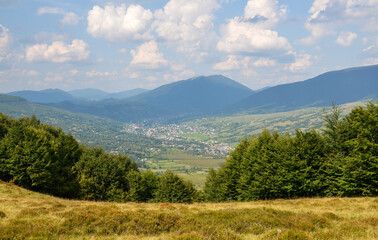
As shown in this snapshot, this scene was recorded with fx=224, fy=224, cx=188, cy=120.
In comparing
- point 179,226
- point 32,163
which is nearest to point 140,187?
point 32,163

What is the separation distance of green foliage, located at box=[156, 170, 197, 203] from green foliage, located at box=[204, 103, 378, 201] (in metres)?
12.6

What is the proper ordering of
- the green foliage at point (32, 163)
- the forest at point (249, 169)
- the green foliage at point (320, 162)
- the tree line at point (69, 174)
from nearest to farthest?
1. the green foliage at point (320, 162)
2. the forest at point (249, 169)
3. the green foliage at point (32, 163)
4. the tree line at point (69, 174)

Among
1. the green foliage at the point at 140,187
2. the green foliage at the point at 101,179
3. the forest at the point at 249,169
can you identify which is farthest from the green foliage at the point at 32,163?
the green foliage at the point at 140,187

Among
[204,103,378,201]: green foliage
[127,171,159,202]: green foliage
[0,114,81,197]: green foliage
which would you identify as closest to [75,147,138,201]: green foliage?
[127,171,159,202]: green foliage

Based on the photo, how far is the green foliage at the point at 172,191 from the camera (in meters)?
51.8

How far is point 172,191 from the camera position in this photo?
52.1m

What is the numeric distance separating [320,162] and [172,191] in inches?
1229

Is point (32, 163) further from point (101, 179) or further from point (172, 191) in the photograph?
point (172, 191)

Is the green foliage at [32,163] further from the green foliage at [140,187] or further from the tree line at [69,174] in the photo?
the green foliage at [140,187]

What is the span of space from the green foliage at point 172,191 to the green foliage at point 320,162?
1262 centimetres

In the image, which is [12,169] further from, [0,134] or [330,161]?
[330,161]

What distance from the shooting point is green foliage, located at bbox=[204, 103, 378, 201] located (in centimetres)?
3384

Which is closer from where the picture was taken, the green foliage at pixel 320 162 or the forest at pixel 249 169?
the green foliage at pixel 320 162

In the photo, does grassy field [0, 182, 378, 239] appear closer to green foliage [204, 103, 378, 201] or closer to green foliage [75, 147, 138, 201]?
green foliage [204, 103, 378, 201]
